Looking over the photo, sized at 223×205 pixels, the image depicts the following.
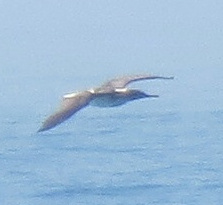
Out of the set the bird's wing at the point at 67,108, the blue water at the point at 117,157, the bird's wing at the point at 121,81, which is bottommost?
the blue water at the point at 117,157

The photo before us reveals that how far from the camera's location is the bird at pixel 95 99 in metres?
2.15

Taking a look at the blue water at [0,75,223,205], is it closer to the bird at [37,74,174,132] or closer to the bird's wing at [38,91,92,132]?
the bird at [37,74,174,132]

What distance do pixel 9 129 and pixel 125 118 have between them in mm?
475

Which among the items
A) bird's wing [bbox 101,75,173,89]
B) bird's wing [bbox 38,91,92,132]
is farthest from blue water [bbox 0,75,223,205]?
bird's wing [bbox 38,91,92,132]

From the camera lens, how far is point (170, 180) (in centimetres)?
351

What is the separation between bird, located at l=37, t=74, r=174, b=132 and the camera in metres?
2.15

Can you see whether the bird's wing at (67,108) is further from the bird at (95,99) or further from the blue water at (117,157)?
the blue water at (117,157)

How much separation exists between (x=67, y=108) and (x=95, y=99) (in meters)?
0.10

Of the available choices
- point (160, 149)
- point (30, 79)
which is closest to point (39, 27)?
point (30, 79)

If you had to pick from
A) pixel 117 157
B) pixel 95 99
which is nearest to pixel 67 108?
pixel 95 99

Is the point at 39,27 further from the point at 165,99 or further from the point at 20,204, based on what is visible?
the point at 20,204

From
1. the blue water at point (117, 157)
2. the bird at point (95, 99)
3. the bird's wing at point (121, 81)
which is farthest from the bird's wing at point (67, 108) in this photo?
the blue water at point (117, 157)

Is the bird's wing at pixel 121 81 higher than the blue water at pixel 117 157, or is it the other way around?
the bird's wing at pixel 121 81

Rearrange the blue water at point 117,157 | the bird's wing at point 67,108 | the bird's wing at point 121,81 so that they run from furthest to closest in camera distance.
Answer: the blue water at point 117,157, the bird's wing at point 121,81, the bird's wing at point 67,108
